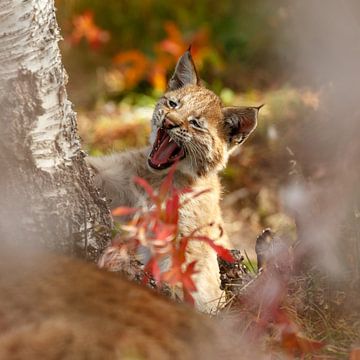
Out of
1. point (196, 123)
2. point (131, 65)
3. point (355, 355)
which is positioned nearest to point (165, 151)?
point (196, 123)

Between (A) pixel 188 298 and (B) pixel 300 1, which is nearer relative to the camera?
(A) pixel 188 298

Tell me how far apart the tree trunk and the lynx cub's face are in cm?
110

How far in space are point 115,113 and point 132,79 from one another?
0.46m

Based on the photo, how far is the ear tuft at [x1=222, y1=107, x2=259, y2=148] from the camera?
5.01 metres

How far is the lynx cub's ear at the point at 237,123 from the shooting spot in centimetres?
501

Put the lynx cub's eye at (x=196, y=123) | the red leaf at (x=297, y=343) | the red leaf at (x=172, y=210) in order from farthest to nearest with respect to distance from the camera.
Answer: the lynx cub's eye at (x=196, y=123)
the red leaf at (x=297, y=343)
the red leaf at (x=172, y=210)

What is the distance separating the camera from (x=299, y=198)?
429 centimetres

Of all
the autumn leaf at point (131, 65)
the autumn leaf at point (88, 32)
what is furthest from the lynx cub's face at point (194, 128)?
the autumn leaf at point (88, 32)

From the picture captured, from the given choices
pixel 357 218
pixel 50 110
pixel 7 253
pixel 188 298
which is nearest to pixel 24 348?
pixel 7 253

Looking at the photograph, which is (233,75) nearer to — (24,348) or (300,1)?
(300,1)

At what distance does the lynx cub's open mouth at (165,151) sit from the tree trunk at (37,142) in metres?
1.07

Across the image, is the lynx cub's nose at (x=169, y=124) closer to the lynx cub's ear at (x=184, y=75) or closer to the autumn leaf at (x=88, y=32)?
the lynx cub's ear at (x=184, y=75)

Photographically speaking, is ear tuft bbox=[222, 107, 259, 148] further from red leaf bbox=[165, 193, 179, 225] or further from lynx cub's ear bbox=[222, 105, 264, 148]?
red leaf bbox=[165, 193, 179, 225]

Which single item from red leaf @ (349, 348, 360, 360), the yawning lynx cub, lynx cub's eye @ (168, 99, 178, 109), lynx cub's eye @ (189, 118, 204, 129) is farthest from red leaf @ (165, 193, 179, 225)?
lynx cub's eye @ (168, 99, 178, 109)
